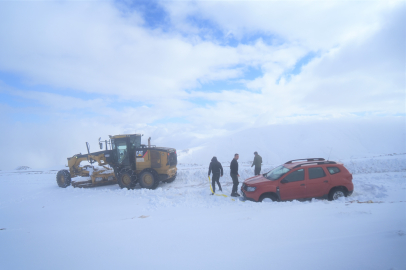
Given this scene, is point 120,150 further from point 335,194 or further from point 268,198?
point 335,194

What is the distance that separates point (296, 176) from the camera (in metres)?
7.18

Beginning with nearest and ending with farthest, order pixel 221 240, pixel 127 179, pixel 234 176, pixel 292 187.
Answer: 1. pixel 221 240
2. pixel 292 187
3. pixel 234 176
4. pixel 127 179

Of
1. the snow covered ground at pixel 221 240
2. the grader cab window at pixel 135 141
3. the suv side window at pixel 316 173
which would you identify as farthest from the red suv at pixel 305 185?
the grader cab window at pixel 135 141

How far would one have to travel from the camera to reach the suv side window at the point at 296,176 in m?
7.14

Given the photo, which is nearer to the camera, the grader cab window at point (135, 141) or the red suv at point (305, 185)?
the red suv at point (305, 185)

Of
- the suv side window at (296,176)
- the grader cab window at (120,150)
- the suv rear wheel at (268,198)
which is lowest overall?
the suv rear wheel at (268,198)

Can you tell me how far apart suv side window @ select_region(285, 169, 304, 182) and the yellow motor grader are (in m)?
6.23

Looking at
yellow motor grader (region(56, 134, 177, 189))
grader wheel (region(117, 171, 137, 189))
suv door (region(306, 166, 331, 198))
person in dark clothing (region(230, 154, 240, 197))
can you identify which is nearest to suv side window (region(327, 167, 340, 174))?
suv door (region(306, 166, 331, 198))

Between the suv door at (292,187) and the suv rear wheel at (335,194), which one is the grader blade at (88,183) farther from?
the suv rear wheel at (335,194)

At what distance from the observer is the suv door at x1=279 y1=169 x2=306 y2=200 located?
7.07 meters

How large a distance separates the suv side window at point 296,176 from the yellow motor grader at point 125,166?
6233 millimetres

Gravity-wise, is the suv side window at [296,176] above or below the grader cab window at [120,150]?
below

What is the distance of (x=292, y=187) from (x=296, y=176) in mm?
420

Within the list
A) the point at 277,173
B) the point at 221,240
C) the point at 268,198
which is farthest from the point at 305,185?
the point at 221,240
